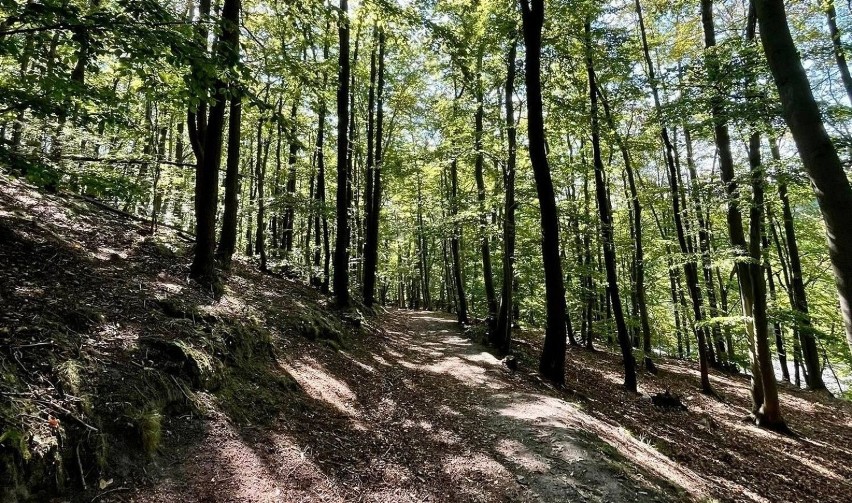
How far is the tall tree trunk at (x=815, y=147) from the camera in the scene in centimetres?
310

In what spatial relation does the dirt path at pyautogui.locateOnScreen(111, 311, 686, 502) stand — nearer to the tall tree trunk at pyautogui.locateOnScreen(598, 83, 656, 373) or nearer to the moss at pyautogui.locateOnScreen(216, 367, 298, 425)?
the moss at pyautogui.locateOnScreen(216, 367, 298, 425)

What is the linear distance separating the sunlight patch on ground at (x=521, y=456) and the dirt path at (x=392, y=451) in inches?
0.5

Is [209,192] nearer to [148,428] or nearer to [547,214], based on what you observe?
[148,428]

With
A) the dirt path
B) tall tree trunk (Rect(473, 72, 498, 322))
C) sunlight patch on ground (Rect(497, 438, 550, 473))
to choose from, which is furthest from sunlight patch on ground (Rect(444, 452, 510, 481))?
tall tree trunk (Rect(473, 72, 498, 322))

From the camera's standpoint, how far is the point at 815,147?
3.22 m

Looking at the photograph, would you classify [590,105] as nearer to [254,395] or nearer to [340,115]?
[340,115]

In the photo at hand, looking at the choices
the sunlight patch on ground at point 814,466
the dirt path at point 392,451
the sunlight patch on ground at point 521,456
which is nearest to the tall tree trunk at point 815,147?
the dirt path at point 392,451

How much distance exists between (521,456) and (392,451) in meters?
1.70

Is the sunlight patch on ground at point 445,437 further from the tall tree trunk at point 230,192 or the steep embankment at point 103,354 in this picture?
the tall tree trunk at point 230,192

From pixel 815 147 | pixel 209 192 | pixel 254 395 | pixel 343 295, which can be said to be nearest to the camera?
pixel 815 147

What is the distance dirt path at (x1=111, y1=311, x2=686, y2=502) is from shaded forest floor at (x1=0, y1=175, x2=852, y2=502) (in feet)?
0.08

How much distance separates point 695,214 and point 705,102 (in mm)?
7189

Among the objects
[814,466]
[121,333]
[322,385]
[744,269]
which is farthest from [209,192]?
[814,466]

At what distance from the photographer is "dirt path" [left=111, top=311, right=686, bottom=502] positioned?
426cm
